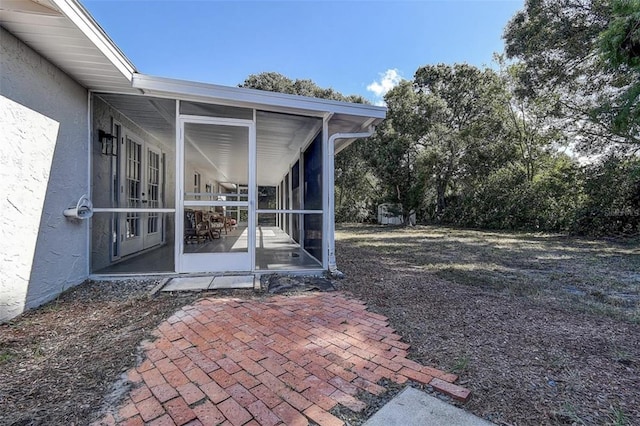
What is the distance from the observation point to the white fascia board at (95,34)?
8.84 ft

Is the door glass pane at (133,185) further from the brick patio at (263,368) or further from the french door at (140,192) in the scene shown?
the brick patio at (263,368)

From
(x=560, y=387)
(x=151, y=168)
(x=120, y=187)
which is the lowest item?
(x=560, y=387)

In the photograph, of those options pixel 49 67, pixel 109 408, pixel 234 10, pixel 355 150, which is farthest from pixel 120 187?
pixel 355 150

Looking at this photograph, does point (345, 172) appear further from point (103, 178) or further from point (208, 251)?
point (103, 178)

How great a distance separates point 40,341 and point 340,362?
2537 mm

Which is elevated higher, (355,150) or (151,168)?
(355,150)

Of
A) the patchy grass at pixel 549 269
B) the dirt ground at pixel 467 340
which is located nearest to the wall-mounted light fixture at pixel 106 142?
the dirt ground at pixel 467 340

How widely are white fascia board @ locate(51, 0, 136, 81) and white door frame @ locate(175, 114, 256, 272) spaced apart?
0.87 meters

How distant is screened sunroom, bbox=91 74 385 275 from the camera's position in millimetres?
4523

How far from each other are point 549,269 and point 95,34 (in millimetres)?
7683

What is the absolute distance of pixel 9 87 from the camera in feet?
9.73

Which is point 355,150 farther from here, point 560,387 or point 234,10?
point 560,387

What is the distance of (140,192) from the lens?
638 cm

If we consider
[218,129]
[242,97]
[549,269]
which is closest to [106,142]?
[218,129]
